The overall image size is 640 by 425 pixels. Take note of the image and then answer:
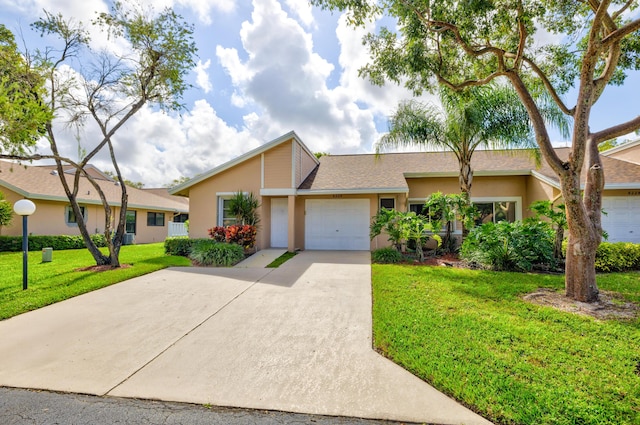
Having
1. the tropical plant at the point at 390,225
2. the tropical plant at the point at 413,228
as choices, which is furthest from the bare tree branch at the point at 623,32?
the tropical plant at the point at 390,225

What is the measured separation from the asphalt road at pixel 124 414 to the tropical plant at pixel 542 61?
5.79 meters

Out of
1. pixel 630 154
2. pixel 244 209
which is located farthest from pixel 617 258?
pixel 244 209

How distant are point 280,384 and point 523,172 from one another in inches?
562

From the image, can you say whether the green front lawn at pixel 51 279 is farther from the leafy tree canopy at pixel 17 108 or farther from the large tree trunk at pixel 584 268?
the large tree trunk at pixel 584 268

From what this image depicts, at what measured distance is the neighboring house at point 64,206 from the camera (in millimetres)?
14812

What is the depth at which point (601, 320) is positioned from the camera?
4.79 m

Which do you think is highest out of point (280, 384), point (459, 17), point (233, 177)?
point (459, 17)

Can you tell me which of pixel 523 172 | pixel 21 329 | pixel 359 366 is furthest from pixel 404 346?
pixel 523 172

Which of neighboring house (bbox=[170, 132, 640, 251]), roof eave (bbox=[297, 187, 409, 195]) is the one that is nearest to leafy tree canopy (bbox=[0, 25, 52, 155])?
neighboring house (bbox=[170, 132, 640, 251])

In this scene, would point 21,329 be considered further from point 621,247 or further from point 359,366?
point 621,247

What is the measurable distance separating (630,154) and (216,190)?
63.9 ft

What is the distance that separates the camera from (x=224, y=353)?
12.9ft

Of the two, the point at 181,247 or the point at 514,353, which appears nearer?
the point at 514,353

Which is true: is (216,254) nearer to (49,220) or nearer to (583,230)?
(583,230)
